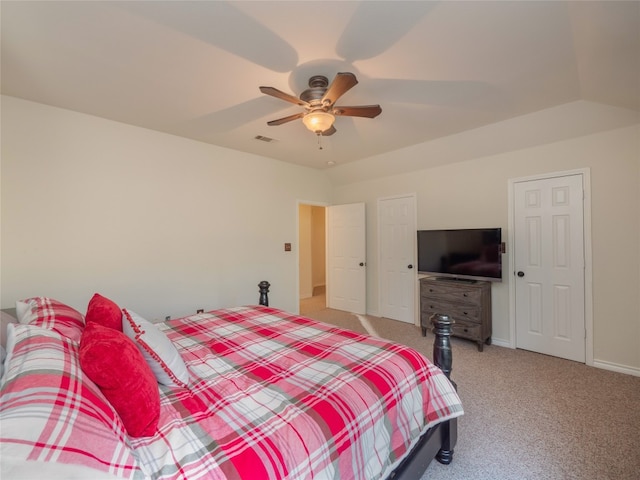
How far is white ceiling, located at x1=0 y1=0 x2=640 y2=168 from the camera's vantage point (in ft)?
5.18

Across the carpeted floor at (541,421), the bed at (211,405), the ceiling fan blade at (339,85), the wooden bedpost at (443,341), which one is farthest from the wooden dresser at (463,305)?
the ceiling fan blade at (339,85)

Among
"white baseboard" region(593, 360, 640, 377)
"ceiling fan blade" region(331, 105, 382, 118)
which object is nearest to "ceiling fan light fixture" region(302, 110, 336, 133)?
"ceiling fan blade" region(331, 105, 382, 118)

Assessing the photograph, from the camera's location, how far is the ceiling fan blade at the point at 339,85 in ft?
5.73

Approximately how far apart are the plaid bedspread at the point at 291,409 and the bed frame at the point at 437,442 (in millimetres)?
107

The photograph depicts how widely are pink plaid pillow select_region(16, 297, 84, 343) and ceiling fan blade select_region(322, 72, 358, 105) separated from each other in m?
1.96

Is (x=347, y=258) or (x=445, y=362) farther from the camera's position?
(x=347, y=258)

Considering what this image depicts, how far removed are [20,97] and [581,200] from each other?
18.0ft

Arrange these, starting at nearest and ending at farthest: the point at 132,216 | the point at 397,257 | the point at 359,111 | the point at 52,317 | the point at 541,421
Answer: the point at 52,317, the point at 541,421, the point at 359,111, the point at 132,216, the point at 397,257

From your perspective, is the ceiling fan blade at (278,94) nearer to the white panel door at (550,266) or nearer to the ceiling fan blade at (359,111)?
the ceiling fan blade at (359,111)

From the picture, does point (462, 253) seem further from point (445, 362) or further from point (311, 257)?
point (311, 257)

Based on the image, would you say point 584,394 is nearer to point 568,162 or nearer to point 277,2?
point 568,162

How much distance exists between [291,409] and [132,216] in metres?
2.93

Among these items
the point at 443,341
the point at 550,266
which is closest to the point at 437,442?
the point at 443,341

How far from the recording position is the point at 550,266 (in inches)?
127
